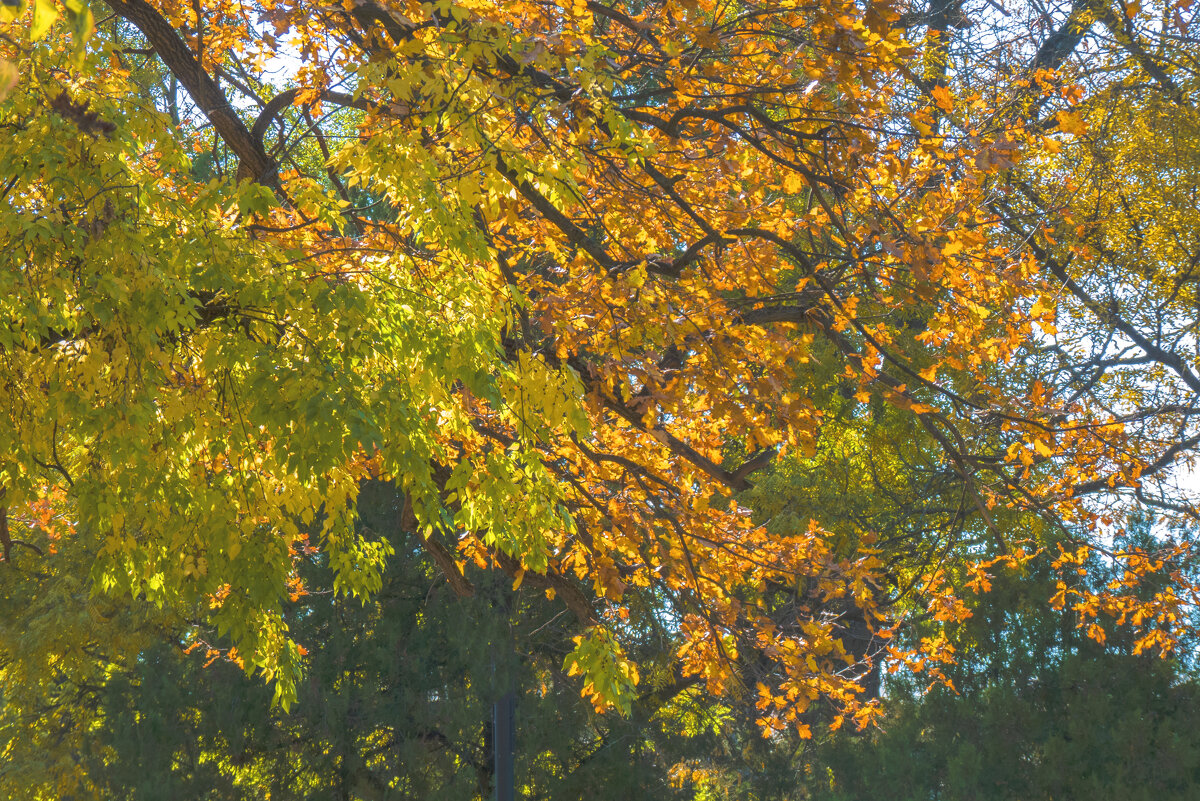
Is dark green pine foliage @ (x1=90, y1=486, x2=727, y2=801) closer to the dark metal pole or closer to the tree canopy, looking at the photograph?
the dark metal pole

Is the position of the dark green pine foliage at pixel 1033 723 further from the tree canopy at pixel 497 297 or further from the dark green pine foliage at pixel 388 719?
the dark green pine foliage at pixel 388 719

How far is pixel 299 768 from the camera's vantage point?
34.1ft

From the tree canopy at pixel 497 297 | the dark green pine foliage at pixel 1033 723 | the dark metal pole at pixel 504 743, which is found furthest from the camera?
the dark metal pole at pixel 504 743

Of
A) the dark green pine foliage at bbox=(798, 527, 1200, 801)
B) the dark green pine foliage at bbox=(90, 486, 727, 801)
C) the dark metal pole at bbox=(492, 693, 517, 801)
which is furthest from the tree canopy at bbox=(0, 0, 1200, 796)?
the dark metal pole at bbox=(492, 693, 517, 801)

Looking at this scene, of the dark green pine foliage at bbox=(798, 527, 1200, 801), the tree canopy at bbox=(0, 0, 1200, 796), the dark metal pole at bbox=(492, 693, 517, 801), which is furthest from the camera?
the dark metal pole at bbox=(492, 693, 517, 801)

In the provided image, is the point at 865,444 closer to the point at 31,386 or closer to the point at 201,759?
the point at 201,759

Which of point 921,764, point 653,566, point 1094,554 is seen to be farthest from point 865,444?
point 653,566

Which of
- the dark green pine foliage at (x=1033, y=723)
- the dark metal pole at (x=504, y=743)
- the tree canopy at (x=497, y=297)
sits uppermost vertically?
the tree canopy at (x=497, y=297)

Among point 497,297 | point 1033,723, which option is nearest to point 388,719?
point 1033,723

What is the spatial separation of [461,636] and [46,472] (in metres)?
6.57

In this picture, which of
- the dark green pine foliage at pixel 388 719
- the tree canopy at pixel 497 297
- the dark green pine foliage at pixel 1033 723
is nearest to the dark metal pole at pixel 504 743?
the dark green pine foliage at pixel 388 719

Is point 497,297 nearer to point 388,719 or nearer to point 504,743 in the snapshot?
point 504,743

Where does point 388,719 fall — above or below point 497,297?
below

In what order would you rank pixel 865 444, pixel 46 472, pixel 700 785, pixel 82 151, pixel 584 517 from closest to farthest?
pixel 82 151 < pixel 46 472 < pixel 584 517 < pixel 700 785 < pixel 865 444
